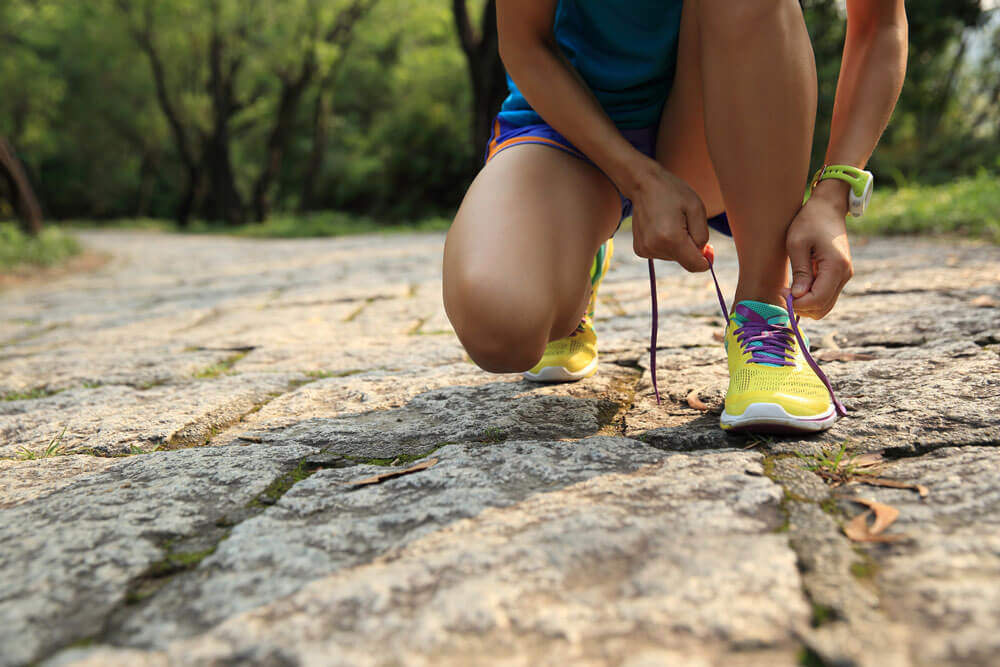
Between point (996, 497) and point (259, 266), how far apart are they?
5.43 meters

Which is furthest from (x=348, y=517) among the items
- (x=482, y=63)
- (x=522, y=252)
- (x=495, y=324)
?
(x=482, y=63)

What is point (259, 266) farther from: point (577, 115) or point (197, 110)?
point (197, 110)

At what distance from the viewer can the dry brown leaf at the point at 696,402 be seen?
138 cm

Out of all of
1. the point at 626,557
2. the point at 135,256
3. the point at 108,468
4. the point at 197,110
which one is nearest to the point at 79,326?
the point at 108,468

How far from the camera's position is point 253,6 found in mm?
13117

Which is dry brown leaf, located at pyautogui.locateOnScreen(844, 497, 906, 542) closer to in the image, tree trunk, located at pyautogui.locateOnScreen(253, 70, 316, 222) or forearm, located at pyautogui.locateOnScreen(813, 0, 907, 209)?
forearm, located at pyautogui.locateOnScreen(813, 0, 907, 209)

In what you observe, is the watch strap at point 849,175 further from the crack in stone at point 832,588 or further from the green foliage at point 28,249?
the green foliage at point 28,249

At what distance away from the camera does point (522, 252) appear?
1254 mm

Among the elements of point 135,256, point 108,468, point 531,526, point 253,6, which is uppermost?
point 253,6

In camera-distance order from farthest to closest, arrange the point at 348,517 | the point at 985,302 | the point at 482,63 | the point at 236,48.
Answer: the point at 236,48 < the point at 482,63 < the point at 985,302 < the point at 348,517

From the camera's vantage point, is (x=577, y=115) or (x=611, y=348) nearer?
(x=577, y=115)

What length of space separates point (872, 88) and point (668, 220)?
0.47m

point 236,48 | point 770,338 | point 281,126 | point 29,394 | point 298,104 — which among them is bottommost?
point 29,394

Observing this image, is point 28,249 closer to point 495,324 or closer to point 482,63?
point 482,63
